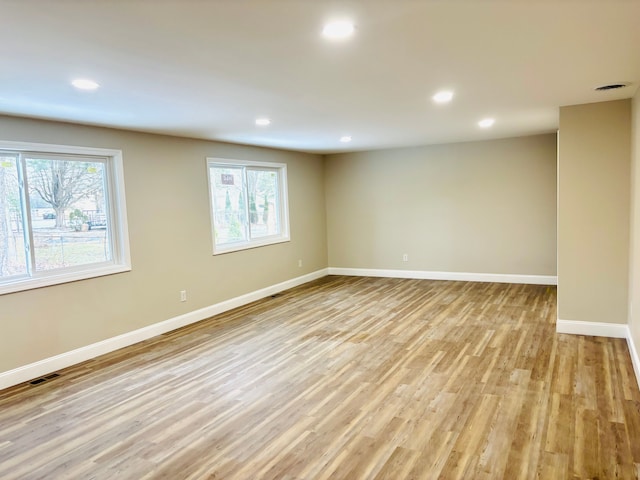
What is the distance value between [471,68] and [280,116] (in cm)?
201

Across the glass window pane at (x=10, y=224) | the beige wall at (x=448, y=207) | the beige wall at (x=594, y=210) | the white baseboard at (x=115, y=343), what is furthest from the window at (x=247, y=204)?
the beige wall at (x=594, y=210)

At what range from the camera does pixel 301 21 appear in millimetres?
2014

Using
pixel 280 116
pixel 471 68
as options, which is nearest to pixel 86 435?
pixel 280 116

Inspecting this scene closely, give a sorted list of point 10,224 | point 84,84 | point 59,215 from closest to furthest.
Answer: point 84,84 < point 10,224 < point 59,215

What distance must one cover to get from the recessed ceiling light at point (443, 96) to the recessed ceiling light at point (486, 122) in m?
1.39

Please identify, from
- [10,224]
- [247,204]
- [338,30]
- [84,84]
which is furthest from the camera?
[247,204]

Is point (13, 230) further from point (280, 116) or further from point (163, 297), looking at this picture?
point (280, 116)

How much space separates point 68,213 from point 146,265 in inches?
39.0

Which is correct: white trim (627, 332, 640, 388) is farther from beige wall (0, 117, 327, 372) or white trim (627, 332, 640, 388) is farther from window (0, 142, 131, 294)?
window (0, 142, 131, 294)

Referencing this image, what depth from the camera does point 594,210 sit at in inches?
167

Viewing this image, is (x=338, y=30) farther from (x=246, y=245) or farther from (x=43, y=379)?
(x=246, y=245)

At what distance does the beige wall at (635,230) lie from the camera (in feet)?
11.4

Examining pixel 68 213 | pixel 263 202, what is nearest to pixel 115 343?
pixel 68 213

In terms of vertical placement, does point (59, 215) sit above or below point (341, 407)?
above
